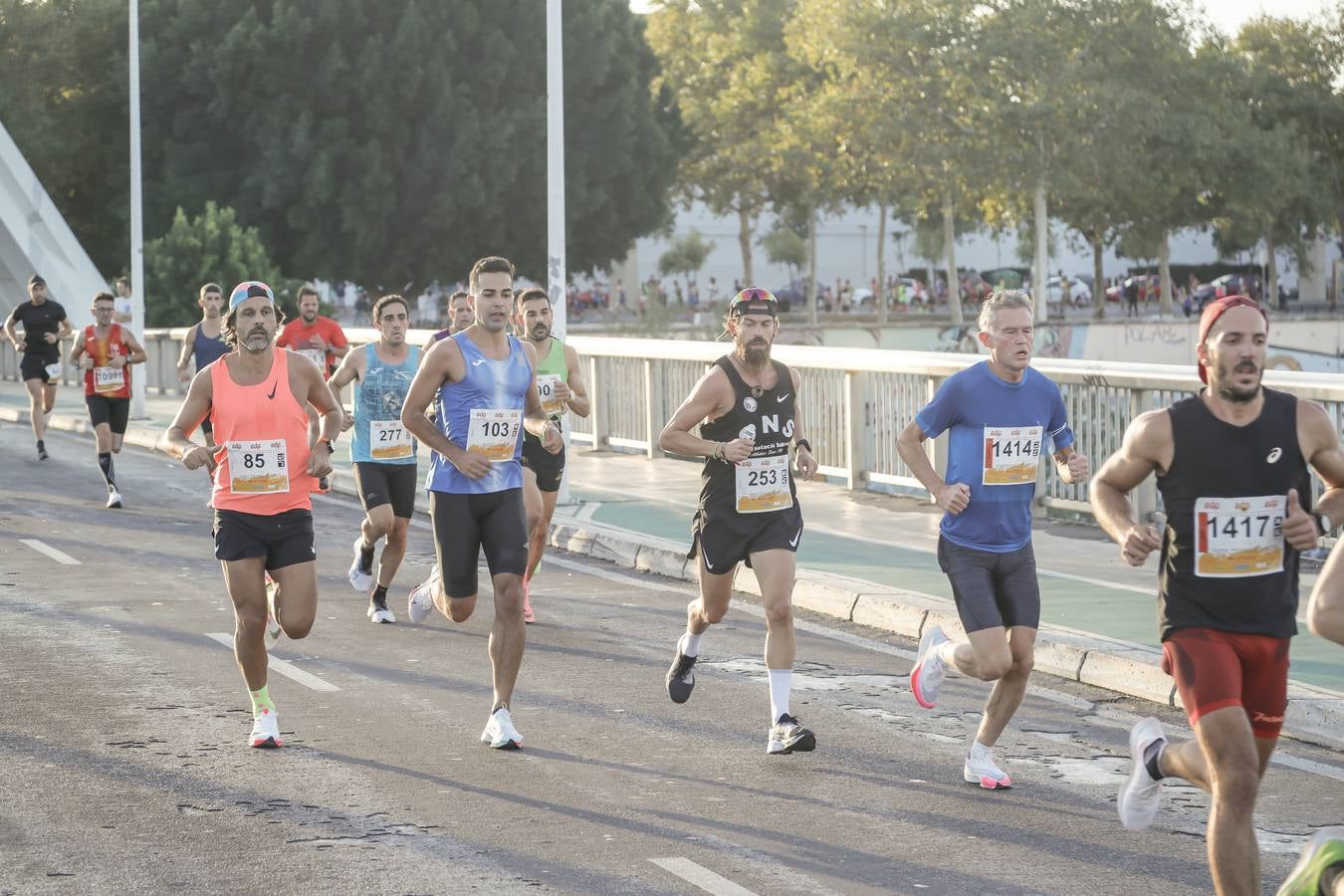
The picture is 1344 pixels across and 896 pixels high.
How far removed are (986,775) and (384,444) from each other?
5.45 metres

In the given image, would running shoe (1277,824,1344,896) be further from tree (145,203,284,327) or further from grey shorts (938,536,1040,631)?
tree (145,203,284,327)

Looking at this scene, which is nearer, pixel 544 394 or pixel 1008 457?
pixel 1008 457

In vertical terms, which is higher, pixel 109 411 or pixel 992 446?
pixel 992 446

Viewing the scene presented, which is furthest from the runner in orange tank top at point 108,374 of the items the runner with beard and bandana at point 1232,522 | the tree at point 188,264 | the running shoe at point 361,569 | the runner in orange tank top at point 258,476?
the tree at point 188,264

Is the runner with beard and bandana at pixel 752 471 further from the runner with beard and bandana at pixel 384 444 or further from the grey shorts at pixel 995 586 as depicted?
the runner with beard and bandana at pixel 384 444

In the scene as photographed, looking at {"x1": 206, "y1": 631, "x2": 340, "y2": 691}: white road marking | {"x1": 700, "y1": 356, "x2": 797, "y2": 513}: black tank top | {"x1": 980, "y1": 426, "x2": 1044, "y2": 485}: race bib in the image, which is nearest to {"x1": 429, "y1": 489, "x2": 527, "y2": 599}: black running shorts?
{"x1": 700, "y1": 356, "x2": 797, "y2": 513}: black tank top

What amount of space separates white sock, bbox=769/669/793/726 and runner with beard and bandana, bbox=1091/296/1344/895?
2.74m

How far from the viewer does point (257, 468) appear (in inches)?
329

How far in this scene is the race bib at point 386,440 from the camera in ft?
39.8

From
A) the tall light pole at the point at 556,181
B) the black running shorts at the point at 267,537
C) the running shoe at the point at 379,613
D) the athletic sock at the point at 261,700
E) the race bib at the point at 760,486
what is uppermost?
the tall light pole at the point at 556,181

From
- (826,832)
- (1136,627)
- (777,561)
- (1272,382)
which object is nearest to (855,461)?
(1272,382)

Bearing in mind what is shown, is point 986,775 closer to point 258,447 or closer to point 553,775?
point 553,775

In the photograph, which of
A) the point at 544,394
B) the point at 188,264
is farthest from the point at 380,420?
the point at 188,264

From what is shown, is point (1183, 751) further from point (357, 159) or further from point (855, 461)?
point (357, 159)
